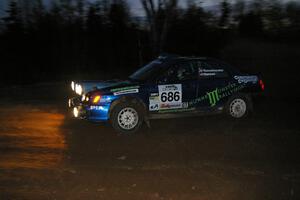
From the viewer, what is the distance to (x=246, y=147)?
→ 818 cm

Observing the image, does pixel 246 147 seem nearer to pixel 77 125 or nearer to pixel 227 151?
pixel 227 151

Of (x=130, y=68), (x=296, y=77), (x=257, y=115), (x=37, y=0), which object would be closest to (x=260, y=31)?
(x=296, y=77)

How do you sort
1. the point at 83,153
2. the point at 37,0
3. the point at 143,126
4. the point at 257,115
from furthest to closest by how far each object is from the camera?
1. the point at 37,0
2. the point at 257,115
3. the point at 143,126
4. the point at 83,153

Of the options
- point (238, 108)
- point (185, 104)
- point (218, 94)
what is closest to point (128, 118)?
point (185, 104)

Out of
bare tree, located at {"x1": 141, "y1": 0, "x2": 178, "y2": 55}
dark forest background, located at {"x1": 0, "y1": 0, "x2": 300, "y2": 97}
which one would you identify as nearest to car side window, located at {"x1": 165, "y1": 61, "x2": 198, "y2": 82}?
bare tree, located at {"x1": 141, "y1": 0, "x2": 178, "y2": 55}

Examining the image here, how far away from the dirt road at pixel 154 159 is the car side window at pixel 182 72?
3.46 feet

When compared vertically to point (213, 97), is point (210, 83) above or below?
above

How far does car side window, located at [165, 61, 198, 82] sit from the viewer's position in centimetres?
980

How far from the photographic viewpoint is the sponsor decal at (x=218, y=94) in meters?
10.1

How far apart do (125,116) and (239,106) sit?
273 cm

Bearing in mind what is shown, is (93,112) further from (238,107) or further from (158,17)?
(158,17)

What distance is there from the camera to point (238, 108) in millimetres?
10648

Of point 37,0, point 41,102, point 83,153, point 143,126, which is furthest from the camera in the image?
point 37,0

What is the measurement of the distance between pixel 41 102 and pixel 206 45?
388 inches
